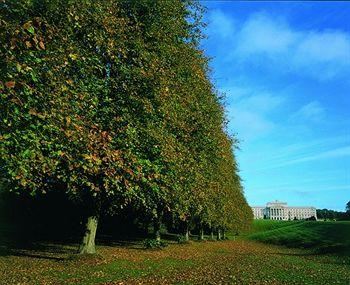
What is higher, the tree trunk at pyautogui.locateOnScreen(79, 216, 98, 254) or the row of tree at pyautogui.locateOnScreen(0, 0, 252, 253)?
the row of tree at pyautogui.locateOnScreen(0, 0, 252, 253)

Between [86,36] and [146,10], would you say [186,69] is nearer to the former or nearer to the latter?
[146,10]

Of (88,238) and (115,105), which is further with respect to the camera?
(88,238)

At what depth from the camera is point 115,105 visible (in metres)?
25.4

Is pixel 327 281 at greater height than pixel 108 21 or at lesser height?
lesser

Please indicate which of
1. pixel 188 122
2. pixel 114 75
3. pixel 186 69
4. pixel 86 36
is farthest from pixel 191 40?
pixel 86 36

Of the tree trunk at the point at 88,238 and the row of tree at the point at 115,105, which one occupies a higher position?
the row of tree at the point at 115,105

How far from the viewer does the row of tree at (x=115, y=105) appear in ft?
48.8

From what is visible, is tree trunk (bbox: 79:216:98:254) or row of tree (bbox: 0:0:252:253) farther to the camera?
tree trunk (bbox: 79:216:98:254)

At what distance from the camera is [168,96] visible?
87.8ft

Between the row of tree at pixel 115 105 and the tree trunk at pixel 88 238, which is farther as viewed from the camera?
the tree trunk at pixel 88 238

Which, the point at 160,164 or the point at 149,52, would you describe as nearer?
the point at 160,164

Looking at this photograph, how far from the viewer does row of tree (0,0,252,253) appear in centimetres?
1488

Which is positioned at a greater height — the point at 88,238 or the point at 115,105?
the point at 115,105

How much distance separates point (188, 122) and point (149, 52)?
683 centimetres
